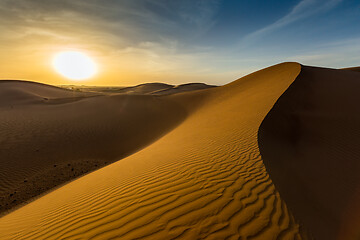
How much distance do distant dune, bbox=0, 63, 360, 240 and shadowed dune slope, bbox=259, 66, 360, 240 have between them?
0.10 feet

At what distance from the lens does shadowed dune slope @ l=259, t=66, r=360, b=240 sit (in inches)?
105

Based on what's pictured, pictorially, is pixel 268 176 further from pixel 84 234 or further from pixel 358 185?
pixel 84 234

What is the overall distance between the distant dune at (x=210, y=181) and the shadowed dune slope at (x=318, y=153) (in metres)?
0.03

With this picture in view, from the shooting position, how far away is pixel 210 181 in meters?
2.84

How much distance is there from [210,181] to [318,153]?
4.34 meters

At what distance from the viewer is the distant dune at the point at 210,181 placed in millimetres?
2146

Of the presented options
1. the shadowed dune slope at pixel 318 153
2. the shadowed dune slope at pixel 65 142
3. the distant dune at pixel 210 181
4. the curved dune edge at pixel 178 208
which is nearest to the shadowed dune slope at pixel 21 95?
the shadowed dune slope at pixel 65 142

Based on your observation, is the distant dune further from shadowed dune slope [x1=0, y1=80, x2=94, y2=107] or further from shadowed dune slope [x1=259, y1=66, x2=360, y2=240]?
shadowed dune slope [x1=0, y1=80, x2=94, y2=107]

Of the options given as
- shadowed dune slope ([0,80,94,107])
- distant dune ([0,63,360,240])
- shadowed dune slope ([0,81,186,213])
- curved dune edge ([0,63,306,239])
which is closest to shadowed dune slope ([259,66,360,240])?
distant dune ([0,63,360,240])

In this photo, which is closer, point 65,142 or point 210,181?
point 210,181

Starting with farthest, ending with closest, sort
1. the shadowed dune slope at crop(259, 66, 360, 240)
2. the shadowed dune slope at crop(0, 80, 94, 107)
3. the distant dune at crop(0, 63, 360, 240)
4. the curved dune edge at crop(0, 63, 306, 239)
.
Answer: the shadowed dune slope at crop(0, 80, 94, 107) < the shadowed dune slope at crop(259, 66, 360, 240) < the distant dune at crop(0, 63, 360, 240) < the curved dune edge at crop(0, 63, 306, 239)

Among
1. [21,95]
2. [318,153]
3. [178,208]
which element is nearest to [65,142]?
[178,208]

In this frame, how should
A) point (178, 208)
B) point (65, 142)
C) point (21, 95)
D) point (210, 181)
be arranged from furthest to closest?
1. point (21, 95)
2. point (65, 142)
3. point (210, 181)
4. point (178, 208)

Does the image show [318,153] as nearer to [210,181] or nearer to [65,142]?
[210,181]
